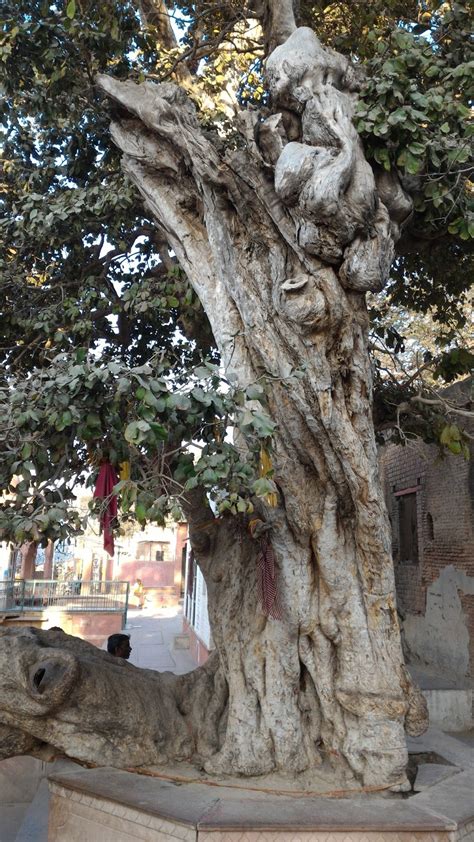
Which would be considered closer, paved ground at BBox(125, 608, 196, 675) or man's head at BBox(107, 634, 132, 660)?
man's head at BBox(107, 634, 132, 660)

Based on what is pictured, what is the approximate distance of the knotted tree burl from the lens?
4.96 metres

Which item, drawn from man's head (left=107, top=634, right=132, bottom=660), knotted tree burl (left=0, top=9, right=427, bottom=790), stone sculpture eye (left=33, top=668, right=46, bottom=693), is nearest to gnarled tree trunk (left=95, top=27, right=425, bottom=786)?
knotted tree burl (left=0, top=9, right=427, bottom=790)

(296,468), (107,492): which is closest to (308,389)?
(296,468)

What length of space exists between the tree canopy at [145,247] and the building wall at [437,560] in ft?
9.43

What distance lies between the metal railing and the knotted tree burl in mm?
11285

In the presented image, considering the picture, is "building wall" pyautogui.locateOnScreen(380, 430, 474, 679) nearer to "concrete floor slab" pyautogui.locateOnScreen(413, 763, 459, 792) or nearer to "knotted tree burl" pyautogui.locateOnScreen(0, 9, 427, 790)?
"concrete floor slab" pyautogui.locateOnScreen(413, 763, 459, 792)

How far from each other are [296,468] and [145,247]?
443 centimetres

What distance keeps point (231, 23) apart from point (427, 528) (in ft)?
26.2

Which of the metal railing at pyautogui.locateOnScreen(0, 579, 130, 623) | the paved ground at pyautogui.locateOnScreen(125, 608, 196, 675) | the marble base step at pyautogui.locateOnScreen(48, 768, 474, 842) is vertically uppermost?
the metal railing at pyautogui.locateOnScreen(0, 579, 130, 623)

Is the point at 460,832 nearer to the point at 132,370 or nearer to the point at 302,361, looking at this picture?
the point at 302,361

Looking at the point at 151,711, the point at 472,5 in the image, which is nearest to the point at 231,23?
the point at 472,5

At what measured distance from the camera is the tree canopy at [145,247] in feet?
13.9

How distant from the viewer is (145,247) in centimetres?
848

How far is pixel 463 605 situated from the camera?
10031mm
